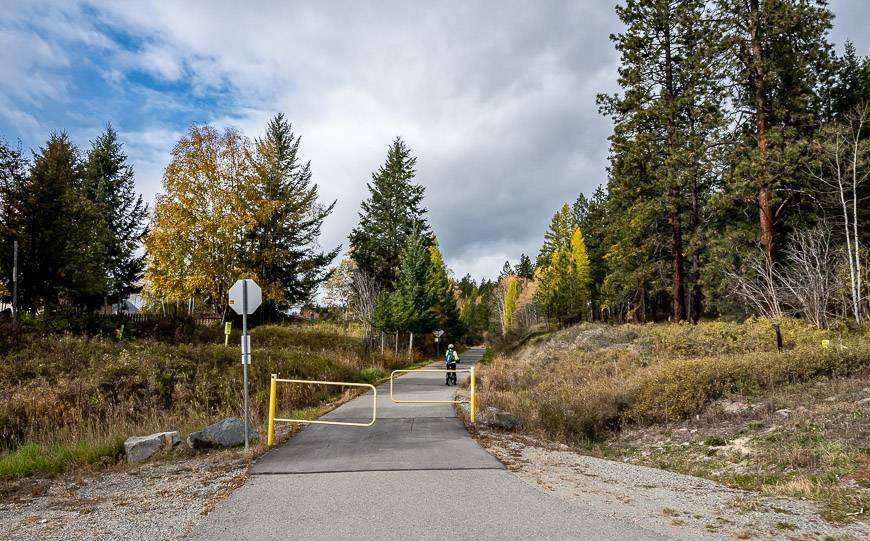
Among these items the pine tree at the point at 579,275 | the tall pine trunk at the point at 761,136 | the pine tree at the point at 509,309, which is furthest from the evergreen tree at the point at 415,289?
the pine tree at the point at 509,309

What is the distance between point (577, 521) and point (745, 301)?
73.7 feet

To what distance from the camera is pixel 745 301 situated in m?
24.1

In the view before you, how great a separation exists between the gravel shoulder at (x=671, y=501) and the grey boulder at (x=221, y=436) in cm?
471

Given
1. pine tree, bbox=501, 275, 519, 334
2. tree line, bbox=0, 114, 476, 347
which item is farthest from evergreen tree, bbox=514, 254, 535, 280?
tree line, bbox=0, 114, 476, 347

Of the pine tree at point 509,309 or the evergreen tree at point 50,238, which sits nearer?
the evergreen tree at point 50,238

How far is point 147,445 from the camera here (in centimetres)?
948

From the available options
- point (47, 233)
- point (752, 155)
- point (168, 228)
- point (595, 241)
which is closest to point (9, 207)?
point (47, 233)

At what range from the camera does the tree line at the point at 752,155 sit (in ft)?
70.8

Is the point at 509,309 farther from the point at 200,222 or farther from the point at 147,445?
the point at 147,445

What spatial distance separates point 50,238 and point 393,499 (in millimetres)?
23898

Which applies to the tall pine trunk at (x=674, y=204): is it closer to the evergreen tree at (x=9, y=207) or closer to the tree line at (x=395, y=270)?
the tree line at (x=395, y=270)

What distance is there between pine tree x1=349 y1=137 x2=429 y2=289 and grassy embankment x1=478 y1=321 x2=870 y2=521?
90.2ft

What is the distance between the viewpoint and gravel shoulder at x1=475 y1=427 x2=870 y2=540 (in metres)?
5.25

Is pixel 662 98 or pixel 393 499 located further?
pixel 662 98
